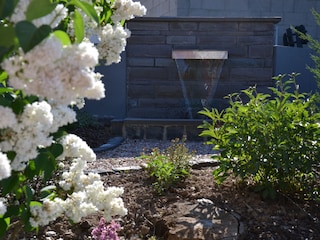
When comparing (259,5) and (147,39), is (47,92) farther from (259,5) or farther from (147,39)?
(259,5)

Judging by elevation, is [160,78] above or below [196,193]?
above

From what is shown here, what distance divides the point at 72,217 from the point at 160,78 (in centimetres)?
492

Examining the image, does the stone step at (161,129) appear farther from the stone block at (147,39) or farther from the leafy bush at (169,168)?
the leafy bush at (169,168)

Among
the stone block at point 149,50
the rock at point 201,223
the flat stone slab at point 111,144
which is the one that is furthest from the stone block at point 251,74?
the rock at point 201,223

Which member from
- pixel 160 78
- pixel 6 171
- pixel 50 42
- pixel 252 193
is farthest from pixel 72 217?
pixel 160 78

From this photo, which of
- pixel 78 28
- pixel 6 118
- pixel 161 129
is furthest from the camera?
pixel 161 129

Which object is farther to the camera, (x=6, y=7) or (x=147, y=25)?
(x=147, y=25)

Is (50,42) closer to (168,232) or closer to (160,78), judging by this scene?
(168,232)

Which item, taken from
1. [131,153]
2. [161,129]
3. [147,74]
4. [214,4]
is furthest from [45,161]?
[214,4]

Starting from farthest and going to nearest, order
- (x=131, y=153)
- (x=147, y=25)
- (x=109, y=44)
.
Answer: (x=147, y=25), (x=131, y=153), (x=109, y=44)

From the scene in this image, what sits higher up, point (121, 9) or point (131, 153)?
point (121, 9)

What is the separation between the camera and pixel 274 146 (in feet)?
9.70

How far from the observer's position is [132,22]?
646 centimetres

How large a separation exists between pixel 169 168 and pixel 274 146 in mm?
638
